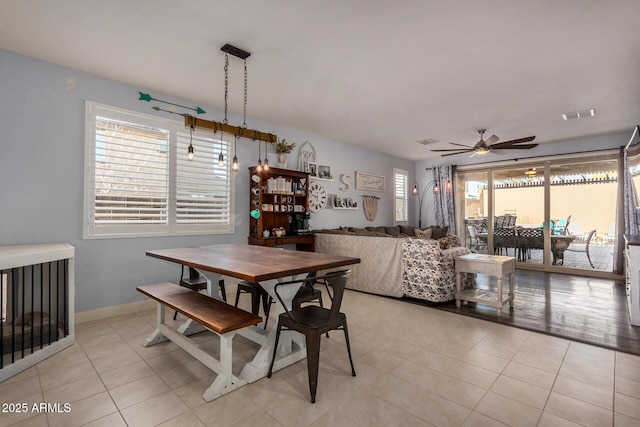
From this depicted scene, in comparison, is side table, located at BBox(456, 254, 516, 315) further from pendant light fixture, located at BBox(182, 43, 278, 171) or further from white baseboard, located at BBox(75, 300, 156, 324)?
white baseboard, located at BBox(75, 300, 156, 324)

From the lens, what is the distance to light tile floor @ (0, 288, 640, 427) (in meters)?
1.79

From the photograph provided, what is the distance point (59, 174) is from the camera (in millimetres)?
3221

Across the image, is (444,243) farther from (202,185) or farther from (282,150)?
(202,185)

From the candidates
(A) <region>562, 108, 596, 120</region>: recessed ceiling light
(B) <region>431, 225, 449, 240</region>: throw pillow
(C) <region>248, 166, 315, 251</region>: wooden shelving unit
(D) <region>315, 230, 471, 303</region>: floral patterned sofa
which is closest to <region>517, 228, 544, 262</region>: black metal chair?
(B) <region>431, 225, 449, 240</region>: throw pillow

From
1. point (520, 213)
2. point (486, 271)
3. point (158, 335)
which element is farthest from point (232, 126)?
point (520, 213)

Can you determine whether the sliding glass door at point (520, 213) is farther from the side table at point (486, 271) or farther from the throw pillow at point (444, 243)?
the throw pillow at point (444, 243)

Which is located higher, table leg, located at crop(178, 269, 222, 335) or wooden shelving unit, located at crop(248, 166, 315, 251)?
wooden shelving unit, located at crop(248, 166, 315, 251)

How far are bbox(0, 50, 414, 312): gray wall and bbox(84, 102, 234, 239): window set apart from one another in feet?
0.36

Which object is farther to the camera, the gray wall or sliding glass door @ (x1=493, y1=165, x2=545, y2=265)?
sliding glass door @ (x1=493, y1=165, x2=545, y2=265)

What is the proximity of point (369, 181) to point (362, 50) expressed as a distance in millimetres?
4327

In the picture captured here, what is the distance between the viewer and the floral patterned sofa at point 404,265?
393 cm

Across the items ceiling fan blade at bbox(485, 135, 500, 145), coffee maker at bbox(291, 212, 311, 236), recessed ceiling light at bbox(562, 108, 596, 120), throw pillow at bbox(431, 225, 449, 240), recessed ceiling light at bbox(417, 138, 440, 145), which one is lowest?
throw pillow at bbox(431, 225, 449, 240)

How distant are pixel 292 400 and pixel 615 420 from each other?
1.92 m

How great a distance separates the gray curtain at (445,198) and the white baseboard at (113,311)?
21.9ft
